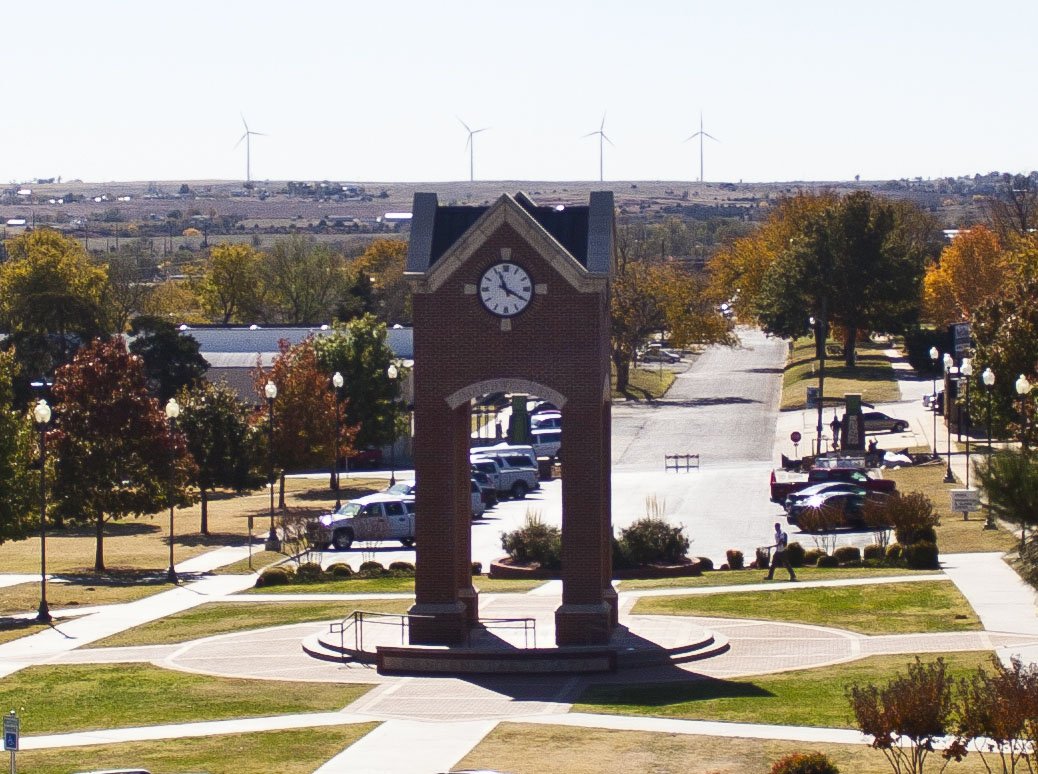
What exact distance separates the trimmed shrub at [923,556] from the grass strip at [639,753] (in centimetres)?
1762

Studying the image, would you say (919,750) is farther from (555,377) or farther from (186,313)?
(186,313)

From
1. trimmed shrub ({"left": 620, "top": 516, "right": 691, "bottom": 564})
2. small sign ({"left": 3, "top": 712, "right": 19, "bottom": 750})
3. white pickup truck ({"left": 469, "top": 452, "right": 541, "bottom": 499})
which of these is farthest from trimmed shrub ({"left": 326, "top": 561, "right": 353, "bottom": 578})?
small sign ({"left": 3, "top": 712, "right": 19, "bottom": 750})

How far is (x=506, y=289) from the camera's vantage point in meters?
29.9

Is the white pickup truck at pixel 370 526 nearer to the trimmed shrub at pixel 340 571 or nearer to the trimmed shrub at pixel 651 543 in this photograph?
the trimmed shrub at pixel 340 571

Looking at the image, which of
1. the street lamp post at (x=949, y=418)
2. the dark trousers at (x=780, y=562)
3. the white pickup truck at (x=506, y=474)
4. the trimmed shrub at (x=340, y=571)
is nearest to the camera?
the dark trousers at (x=780, y=562)

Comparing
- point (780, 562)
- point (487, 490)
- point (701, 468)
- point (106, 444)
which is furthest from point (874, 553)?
point (701, 468)

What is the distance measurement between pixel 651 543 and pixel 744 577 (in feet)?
8.84

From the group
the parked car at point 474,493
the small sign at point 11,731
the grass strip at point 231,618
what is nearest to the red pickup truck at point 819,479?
the parked car at point 474,493

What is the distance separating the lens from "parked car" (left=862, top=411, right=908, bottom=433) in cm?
7656

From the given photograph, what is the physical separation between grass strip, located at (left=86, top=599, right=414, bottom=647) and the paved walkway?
67 centimetres

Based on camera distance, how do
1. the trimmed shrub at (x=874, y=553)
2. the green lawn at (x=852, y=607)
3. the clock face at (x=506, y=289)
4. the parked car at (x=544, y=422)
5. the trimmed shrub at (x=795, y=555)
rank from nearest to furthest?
the clock face at (x=506, y=289)
the green lawn at (x=852, y=607)
the trimmed shrub at (x=874, y=553)
the trimmed shrub at (x=795, y=555)
the parked car at (x=544, y=422)

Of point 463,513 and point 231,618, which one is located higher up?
point 463,513

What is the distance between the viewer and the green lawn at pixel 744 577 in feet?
128

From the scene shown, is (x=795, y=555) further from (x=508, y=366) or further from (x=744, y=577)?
(x=508, y=366)
